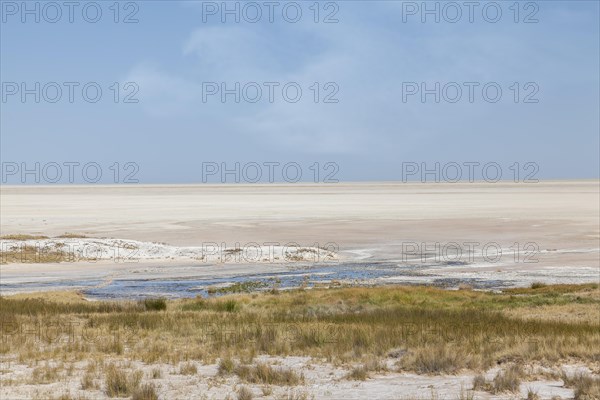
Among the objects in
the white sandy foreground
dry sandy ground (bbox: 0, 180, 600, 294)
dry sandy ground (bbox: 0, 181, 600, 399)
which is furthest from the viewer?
dry sandy ground (bbox: 0, 180, 600, 294)

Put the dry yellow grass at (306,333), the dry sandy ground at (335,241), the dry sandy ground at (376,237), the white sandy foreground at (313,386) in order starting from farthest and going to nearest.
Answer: the dry sandy ground at (376,237) < the dry yellow grass at (306,333) < the dry sandy ground at (335,241) < the white sandy foreground at (313,386)

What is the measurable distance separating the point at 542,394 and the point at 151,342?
8.79 meters

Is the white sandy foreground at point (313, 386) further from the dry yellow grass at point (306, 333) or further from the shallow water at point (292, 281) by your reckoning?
the shallow water at point (292, 281)

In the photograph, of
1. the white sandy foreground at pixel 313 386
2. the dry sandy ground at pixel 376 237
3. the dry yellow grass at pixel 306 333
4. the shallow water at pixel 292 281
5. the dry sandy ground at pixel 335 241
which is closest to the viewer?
the white sandy foreground at pixel 313 386

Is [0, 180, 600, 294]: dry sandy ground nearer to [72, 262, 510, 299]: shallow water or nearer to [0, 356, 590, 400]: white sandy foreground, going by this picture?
[72, 262, 510, 299]: shallow water

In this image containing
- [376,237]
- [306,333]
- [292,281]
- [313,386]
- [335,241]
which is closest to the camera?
[313,386]

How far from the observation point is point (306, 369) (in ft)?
45.1

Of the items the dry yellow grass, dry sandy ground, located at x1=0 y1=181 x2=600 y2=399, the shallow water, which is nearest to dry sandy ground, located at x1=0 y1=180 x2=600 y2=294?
dry sandy ground, located at x1=0 y1=181 x2=600 y2=399

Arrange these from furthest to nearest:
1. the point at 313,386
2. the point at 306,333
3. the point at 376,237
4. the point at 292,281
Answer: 1. the point at 376,237
2. the point at 292,281
3. the point at 306,333
4. the point at 313,386

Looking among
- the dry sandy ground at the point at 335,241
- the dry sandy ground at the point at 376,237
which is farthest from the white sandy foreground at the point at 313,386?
the dry sandy ground at the point at 376,237

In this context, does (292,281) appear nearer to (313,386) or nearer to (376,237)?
(313,386)

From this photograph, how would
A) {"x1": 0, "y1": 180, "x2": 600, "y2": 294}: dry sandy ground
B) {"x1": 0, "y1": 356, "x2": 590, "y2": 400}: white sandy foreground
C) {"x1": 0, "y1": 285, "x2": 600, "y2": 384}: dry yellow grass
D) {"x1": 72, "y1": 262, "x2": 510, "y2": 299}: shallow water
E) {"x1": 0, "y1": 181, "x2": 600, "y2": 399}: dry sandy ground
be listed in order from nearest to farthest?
{"x1": 0, "y1": 356, "x2": 590, "y2": 400}: white sandy foreground → {"x1": 0, "y1": 181, "x2": 600, "y2": 399}: dry sandy ground → {"x1": 0, "y1": 285, "x2": 600, "y2": 384}: dry yellow grass → {"x1": 72, "y1": 262, "x2": 510, "y2": 299}: shallow water → {"x1": 0, "y1": 180, "x2": 600, "y2": 294}: dry sandy ground

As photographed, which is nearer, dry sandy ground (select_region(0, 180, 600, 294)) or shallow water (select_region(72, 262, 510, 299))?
shallow water (select_region(72, 262, 510, 299))

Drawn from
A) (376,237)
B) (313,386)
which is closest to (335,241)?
(376,237)
